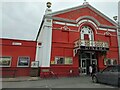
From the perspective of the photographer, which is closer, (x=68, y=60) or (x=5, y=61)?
(x=5, y=61)

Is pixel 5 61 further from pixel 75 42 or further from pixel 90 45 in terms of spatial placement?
pixel 90 45

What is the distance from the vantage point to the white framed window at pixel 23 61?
19.0 m

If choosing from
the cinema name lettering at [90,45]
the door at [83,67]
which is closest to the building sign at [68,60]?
the cinema name lettering at [90,45]

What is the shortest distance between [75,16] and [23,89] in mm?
14218

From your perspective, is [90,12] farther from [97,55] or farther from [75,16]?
[97,55]

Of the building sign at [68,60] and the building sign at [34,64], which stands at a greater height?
the building sign at [68,60]

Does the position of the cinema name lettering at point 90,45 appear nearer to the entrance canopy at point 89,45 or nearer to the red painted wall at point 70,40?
the entrance canopy at point 89,45

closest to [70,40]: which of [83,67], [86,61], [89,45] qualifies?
[89,45]

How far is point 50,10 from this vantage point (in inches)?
763

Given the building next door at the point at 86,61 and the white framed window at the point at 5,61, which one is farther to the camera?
the building next door at the point at 86,61

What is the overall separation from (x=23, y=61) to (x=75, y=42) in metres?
7.41

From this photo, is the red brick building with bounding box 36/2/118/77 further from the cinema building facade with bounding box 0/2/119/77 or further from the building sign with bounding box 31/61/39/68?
the building sign with bounding box 31/61/39/68

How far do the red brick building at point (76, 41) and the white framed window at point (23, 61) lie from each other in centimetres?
150

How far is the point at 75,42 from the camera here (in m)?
19.8
